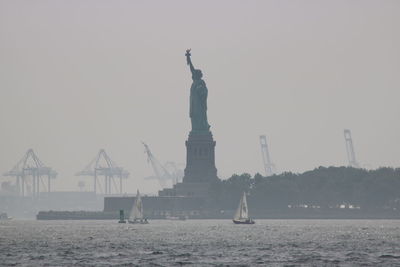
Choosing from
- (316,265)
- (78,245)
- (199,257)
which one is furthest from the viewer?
(78,245)

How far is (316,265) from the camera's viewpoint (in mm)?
147625

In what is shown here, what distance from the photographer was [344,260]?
154 metres

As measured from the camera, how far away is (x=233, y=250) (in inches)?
6929

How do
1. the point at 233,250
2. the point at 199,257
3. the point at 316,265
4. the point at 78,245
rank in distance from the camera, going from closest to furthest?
1. the point at 316,265
2. the point at 199,257
3. the point at 233,250
4. the point at 78,245

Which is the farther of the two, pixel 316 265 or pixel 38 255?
pixel 38 255

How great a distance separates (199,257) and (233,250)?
1524cm

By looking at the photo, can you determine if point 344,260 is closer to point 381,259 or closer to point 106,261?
point 381,259

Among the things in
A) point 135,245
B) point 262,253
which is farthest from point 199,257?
point 135,245

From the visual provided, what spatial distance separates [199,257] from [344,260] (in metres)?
15.8

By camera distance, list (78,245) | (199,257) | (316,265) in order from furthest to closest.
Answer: (78,245), (199,257), (316,265)

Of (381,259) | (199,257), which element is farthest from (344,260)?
(199,257)

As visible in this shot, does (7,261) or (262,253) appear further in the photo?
(262,253)

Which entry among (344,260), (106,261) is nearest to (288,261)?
(344,260)

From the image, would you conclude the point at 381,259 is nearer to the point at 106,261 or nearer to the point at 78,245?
the point at 106,261
